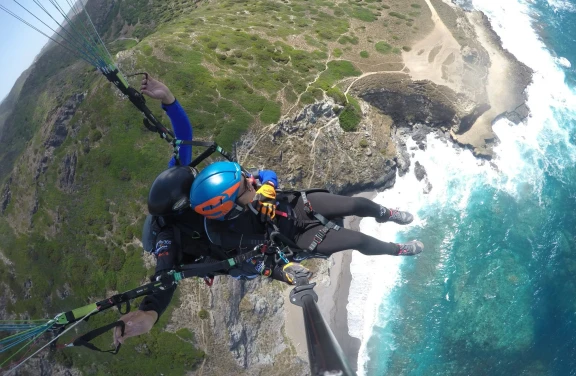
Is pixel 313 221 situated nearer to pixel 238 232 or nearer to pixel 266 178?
pixel 266 178

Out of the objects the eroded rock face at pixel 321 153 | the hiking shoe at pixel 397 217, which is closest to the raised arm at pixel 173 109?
the hiking shoe at pixel 397 217

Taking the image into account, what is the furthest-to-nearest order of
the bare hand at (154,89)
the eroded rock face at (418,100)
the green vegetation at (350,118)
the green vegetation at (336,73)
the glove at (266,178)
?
the eroded rock face at (418,100), the green vegetation at (336,73), the green vegetation at (350,118), the glove at (266,178), the bare hand at (154,89)

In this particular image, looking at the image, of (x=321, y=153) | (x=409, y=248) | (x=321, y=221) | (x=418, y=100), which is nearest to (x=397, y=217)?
(x=409, y=248)

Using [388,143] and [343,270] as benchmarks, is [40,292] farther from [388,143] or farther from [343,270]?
[388,143]

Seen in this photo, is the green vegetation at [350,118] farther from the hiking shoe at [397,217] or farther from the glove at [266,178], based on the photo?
the glove at [266,178]

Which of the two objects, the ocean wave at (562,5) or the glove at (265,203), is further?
the ocean wave at (562,5)

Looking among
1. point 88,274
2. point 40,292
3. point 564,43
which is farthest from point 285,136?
point 564,43

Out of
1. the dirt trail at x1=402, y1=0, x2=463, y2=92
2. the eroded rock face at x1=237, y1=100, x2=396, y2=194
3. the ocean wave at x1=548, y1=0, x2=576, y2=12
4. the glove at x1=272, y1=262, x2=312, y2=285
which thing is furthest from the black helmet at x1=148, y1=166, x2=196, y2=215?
the ocean wave at x1=548, y1=0, x2=576, y2=12
